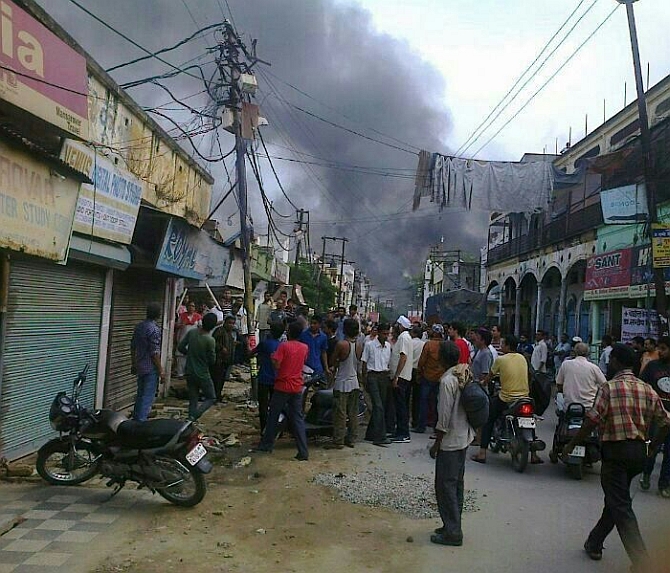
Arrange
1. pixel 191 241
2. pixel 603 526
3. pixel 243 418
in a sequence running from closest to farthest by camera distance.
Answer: pixel 603 526 → pixel 243 418 → pixel 191 241

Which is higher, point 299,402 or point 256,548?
point 299,402

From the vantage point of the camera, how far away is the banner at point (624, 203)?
15.6 meters

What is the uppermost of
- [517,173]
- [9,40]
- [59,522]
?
[517,173]

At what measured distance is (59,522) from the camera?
536 centimetres

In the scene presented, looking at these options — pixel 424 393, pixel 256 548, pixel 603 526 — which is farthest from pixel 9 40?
pixel 424 393

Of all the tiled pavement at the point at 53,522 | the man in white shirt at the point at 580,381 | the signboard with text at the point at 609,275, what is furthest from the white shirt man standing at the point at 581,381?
the signboard with text at the point at 609,275

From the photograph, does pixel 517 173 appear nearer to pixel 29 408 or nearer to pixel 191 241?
pixel 191 241

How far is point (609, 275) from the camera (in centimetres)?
1959

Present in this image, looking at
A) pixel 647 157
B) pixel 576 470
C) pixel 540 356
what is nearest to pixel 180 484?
pixel 576 470

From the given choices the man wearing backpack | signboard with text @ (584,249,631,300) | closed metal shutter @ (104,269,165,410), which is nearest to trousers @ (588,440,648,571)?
the man wearing backpack

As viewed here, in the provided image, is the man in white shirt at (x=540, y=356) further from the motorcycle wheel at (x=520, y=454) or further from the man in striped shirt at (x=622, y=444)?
the man in striped shirt at (x=622, y=444)

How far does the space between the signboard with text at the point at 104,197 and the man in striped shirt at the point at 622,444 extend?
6327mm

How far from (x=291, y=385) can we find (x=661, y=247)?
7.32 meters

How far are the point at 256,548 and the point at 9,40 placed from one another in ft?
16.7
